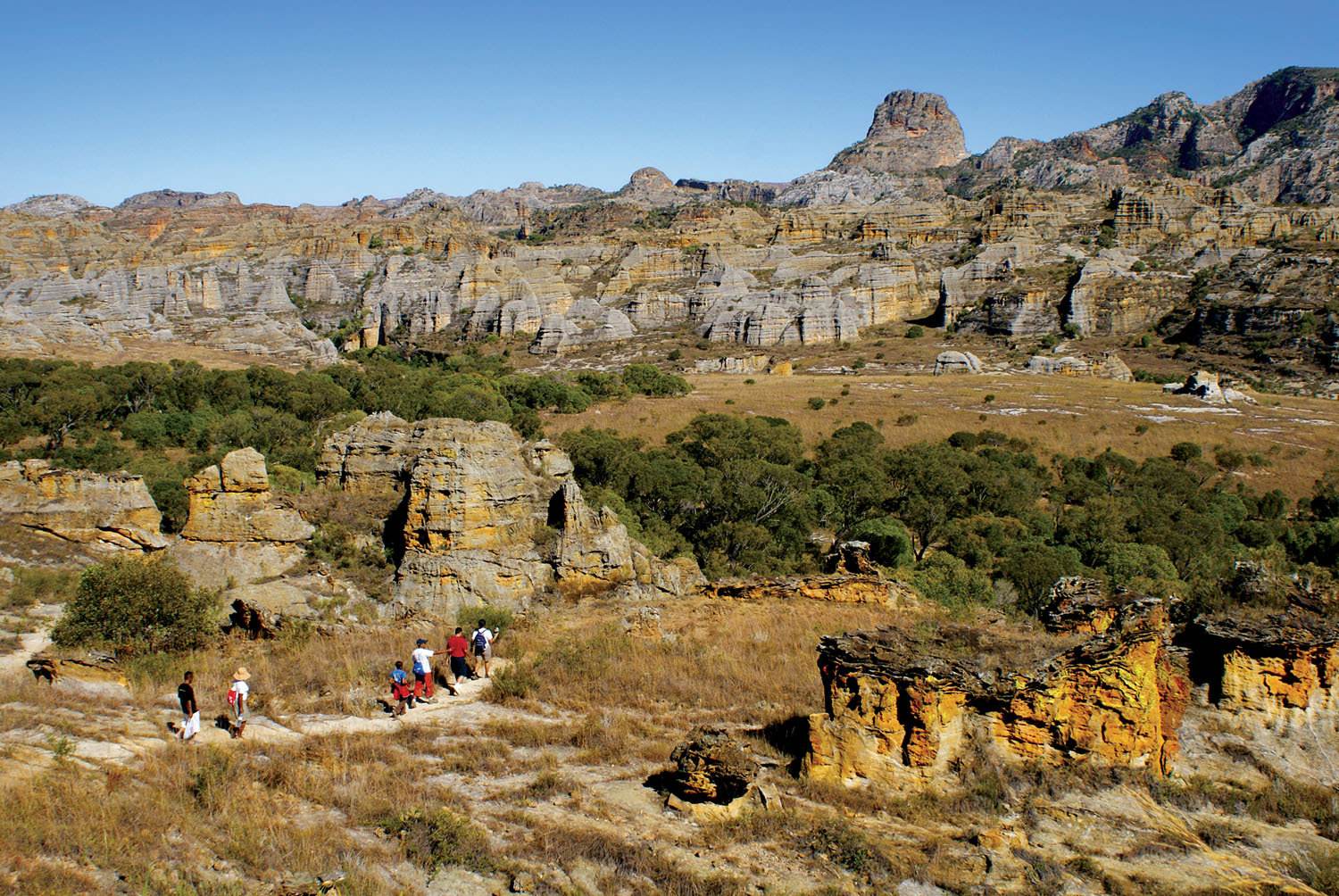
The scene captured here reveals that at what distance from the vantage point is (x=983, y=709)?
24.3 ft

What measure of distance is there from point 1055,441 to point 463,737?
36.0 meters

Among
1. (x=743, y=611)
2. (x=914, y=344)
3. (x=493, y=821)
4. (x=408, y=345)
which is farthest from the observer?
(x=408, y=345)

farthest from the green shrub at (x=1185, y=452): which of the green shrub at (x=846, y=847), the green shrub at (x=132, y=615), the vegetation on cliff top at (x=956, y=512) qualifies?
the green shrub at (x=132, y=615)

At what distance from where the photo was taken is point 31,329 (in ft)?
206

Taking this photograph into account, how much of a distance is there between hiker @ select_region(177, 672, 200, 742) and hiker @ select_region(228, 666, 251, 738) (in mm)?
316

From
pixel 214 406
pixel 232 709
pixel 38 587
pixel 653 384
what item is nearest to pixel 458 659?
pixel 232 709

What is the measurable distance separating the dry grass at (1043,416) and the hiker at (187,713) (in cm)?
2989

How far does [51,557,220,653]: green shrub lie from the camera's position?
10.7 meters

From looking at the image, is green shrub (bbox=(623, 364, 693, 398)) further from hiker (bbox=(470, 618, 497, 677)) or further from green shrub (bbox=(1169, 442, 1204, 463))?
hiker (bbox=(470, 618, 497, 677))

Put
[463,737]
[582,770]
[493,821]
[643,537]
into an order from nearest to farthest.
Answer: [493,821] → [582,770] → [463,737] → [643,537]

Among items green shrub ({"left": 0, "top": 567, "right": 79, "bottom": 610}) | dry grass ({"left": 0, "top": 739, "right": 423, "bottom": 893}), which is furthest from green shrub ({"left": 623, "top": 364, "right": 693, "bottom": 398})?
dry grass ({"left": 0, "top": 739, "right": 423, "bottom": 893})

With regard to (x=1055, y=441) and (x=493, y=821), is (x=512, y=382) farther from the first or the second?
(x=493, y=821)

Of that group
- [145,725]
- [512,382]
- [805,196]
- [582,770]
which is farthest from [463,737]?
[805,196]

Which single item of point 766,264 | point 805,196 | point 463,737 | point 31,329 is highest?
point 805,196
